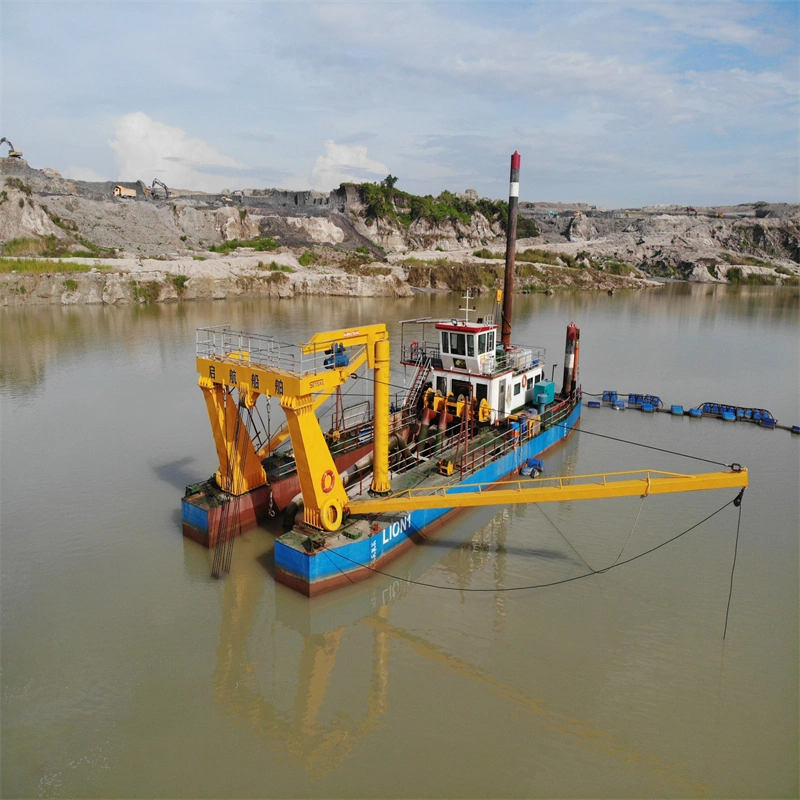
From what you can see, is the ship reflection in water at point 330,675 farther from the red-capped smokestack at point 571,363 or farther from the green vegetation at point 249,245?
the green vegetation at point 249,245

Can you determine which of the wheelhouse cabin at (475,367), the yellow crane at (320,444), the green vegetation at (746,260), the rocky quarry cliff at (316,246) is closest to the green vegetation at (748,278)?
the rocky quarry cliff at (316,246)

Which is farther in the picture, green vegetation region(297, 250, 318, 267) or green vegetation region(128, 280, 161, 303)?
green vegetation region(297, 250, 318, 267)

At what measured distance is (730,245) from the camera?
381 feet

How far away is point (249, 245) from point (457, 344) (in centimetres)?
6630

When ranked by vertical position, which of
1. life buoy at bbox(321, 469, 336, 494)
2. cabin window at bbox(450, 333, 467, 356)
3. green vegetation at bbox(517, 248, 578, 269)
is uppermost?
green vegetation at bbox(517, 248, 578, 269)

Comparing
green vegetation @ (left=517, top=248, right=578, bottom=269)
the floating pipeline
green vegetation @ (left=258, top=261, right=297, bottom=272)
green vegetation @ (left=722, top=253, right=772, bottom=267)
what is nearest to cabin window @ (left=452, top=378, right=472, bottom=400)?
the floating pipeline

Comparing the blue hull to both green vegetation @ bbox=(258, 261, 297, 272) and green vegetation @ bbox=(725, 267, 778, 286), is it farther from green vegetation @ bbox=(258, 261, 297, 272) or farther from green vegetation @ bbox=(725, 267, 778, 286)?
green vegetation @ bbox=(725, 267, 778, 286)

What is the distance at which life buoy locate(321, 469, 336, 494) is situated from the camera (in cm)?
1179

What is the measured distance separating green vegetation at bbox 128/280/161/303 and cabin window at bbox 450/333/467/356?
47.6 metres

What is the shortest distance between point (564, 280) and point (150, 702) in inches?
3353

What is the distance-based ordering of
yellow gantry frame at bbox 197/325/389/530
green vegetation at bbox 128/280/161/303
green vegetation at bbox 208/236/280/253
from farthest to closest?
green vegetation at bbox 208/236/280/253 < green vegetation at bbox 128/280/161/303 < yellow gantry frame at bbox 197/325/389/530

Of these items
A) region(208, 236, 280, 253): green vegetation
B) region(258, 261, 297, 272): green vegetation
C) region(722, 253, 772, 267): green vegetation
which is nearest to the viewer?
region(258, 261, 297, 272): green vegetation

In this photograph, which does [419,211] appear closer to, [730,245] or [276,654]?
[730,245]

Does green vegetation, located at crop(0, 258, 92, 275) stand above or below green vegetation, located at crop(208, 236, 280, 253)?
below
